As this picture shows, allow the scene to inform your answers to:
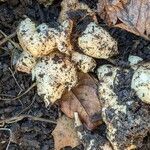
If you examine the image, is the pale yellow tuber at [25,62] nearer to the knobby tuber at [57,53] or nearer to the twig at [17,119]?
the knobby tuber at [57,53]

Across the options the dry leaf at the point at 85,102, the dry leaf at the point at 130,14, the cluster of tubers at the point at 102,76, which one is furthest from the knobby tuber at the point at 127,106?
the dry leaf at the point at 130,14

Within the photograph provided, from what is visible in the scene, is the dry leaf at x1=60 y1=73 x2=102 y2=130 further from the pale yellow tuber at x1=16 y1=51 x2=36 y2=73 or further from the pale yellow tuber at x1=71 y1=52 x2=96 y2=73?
the pale yellow tuber at x1=16 y1=51 x2=36 y2=73

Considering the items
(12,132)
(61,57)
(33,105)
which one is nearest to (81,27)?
(61,57)

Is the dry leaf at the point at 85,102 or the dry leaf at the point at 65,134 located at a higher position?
the dry leaf at the point at 85,102

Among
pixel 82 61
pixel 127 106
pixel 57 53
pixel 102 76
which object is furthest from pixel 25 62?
pixel 127 106

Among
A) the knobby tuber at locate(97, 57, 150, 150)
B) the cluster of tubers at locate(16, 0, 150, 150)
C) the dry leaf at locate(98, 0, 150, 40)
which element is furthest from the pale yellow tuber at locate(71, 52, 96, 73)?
the dry leaf at locate(98, 0, 150, 40)

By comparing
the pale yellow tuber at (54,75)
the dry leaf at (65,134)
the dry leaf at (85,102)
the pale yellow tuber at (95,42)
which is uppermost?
the pale yellow tuber at (95,42)

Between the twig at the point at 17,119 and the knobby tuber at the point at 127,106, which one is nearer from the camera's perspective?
the knobby tuber at the point at 127,106

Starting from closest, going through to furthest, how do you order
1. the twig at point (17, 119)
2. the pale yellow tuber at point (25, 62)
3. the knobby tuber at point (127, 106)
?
the knobby tuber at point (127, 106), the pale yellow tuber at point (25, 62), the twig at point (17, 119)
